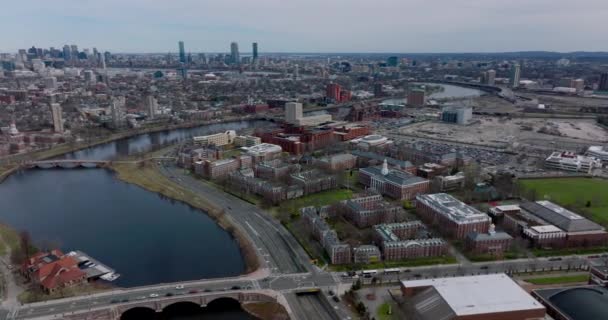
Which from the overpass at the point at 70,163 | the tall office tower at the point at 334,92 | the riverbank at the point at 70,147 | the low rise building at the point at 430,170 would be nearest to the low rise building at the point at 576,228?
the low rise building at the point at 430,170

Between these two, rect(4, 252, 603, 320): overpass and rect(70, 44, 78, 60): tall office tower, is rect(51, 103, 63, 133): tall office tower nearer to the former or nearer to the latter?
rect(4, 252, 603, 320): overpass

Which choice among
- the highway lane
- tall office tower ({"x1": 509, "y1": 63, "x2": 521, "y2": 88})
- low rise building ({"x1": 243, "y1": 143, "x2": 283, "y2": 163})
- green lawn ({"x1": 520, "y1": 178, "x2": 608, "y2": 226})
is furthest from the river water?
tall office tower ({"x1": 509, "y1": 63, "x2": 521, "y2": 88})

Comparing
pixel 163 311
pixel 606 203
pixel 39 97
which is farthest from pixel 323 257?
pixel 39 97

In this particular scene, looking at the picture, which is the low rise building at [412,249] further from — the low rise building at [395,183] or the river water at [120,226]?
the low rise building at [395,183]

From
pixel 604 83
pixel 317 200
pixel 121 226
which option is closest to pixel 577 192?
pixel 317 200

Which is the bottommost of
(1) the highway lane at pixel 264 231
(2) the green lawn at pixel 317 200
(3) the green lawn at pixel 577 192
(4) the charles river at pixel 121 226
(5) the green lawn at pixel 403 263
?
(4) the charles river at pixel 121 226

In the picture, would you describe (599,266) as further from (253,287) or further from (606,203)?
(253,287)

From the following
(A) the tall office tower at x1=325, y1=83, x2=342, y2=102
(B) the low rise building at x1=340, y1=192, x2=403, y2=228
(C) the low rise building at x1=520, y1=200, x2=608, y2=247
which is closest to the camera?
(C) the low rise building at x1=520, y1=200, x2=608, y2=247
